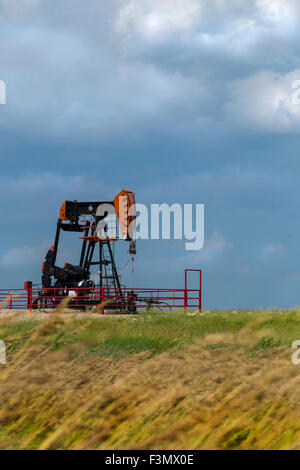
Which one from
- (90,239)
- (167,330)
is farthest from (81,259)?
(167,330)

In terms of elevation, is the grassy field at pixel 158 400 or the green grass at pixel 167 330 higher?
the grassy field at pixel 158 400

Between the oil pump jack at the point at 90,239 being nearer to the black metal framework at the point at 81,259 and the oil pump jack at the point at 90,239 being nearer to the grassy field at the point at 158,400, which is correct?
the black metal framework at the point at 81,259

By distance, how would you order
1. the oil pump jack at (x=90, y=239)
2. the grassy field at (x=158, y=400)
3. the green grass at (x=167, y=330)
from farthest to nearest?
the oil pump jack at (x=90, y=239) → the green grass at (x=167, y=330) → the grassy field at (x=158, y=400)

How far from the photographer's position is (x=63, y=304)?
3.02 metres

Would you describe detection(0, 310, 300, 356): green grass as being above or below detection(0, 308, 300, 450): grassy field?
below

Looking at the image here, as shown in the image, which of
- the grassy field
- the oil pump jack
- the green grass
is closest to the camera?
the grassy field

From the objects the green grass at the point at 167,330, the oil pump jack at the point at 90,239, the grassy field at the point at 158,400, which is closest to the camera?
the grassy field at the point at 158,400

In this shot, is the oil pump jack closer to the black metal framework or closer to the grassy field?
the black metal framework

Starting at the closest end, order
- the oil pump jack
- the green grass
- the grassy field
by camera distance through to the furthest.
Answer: the grassy field, the green grass, the oil pump jack

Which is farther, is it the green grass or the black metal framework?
the black metal framework

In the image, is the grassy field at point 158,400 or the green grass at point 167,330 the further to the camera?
the green grass at point 167,330

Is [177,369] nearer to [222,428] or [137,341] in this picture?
[222,428]

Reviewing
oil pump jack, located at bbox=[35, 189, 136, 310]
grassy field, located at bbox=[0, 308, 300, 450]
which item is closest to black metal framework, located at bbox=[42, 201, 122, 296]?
oil pump jack, located at bbox=[35, 189, 136, 310]

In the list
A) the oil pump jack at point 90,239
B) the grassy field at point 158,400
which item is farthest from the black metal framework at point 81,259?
the grassy field at point 158,400
